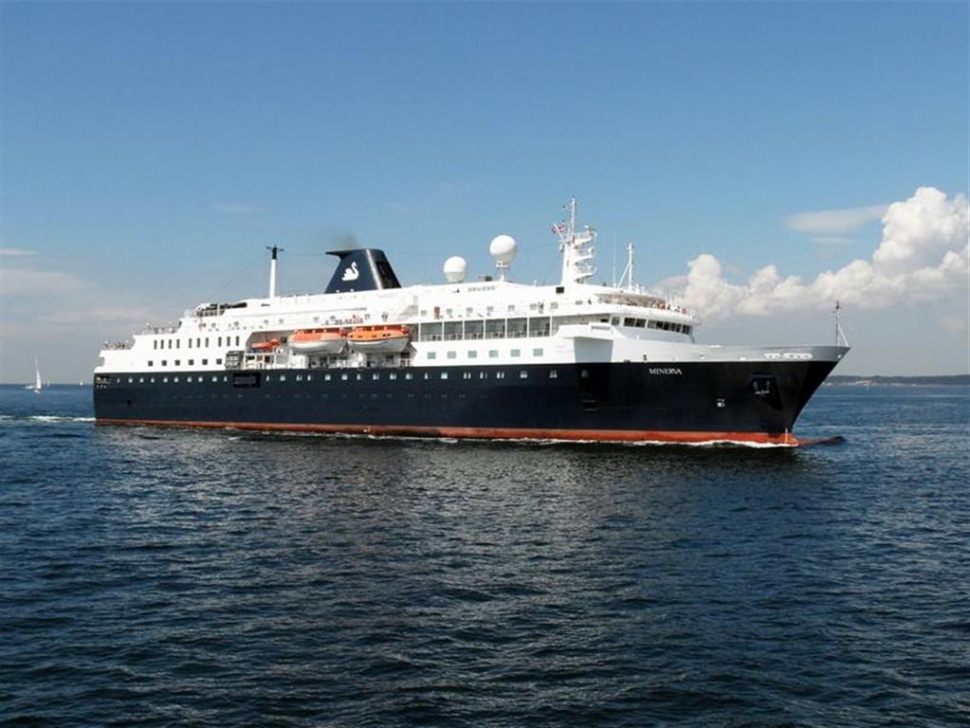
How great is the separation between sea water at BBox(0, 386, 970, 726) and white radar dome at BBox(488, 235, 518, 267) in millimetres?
22461

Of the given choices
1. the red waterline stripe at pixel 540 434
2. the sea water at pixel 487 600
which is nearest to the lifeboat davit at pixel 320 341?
the red waterline stripe at pixel 540 434

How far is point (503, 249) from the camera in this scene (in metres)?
55.7

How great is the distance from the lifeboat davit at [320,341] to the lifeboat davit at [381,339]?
1.53 metres

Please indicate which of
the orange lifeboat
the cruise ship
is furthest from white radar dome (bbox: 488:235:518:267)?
the orange lifeboat

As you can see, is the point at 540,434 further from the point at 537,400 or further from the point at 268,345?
the point at 268,345

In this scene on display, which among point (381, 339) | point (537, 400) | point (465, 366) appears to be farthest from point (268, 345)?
point (537, 400)

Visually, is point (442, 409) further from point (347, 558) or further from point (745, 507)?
point (347, 558)

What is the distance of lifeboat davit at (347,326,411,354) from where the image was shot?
54.1 m

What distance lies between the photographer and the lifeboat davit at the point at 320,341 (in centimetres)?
5700

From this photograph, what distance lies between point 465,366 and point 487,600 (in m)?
33.2

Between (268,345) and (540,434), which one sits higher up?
(268,345)

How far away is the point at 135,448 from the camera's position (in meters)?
50.5

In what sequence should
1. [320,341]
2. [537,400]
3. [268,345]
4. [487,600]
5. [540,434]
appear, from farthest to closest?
[268,345] → [320,341] → [540,434] → [537,400] → [487,600]

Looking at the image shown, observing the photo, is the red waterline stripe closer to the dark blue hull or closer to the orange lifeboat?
the dark blue hull
